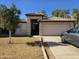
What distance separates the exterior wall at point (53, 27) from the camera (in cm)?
3534

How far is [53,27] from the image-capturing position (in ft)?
116

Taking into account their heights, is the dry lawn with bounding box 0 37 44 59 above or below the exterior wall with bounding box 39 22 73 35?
below

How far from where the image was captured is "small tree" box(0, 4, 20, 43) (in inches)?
759

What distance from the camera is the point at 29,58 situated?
11.1 metres

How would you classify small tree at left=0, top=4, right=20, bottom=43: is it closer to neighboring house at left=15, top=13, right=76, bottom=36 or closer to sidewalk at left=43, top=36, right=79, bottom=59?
sidewalk at left=43, top=36, right=79, bottom=59

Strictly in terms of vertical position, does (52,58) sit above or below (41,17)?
below

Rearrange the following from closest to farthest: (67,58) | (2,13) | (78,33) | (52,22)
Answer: (67,58) → (78,33) → (2,13) → (52,22)

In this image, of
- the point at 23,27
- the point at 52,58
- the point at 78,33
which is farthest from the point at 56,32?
the point at 52,58

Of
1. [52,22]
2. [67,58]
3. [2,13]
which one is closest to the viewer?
[67,58]

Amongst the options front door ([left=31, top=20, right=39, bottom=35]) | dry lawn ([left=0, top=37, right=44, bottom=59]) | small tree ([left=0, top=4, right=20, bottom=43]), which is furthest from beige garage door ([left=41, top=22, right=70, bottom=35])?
dry lawn ([left=0, top=37, right=44, bottom=59])

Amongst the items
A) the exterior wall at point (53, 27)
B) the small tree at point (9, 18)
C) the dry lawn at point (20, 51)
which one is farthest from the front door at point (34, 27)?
the dry lawn at point (20, 51)

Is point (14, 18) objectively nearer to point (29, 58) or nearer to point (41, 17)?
point (29, 58)

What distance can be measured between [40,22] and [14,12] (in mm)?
16073

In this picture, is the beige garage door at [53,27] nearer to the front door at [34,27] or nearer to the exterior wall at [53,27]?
the exterior wall at [53,27]
